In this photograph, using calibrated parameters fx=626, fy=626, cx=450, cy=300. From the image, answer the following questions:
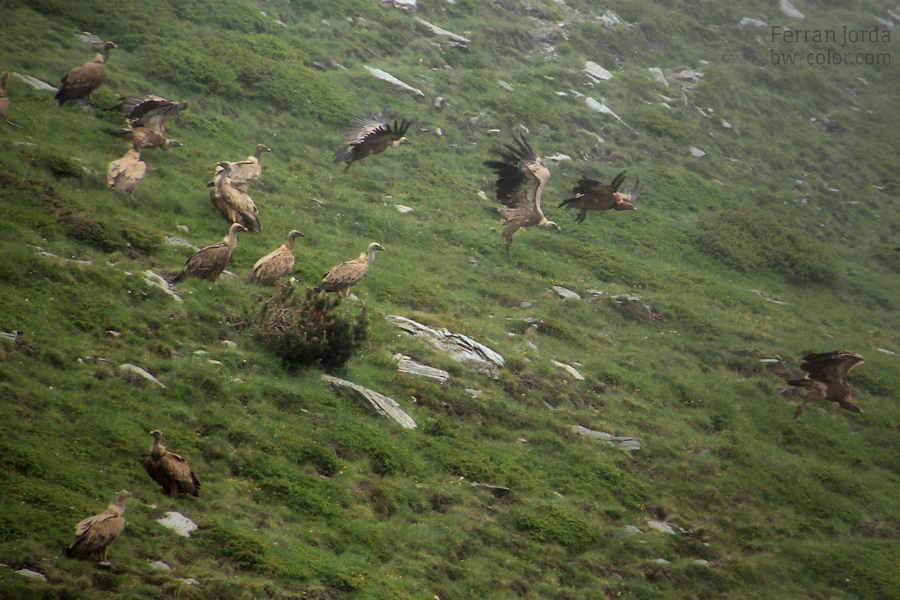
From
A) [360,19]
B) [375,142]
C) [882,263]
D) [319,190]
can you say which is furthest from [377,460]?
[882,263]

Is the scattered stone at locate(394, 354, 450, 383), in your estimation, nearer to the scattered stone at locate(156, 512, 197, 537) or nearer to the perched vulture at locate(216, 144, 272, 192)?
the scattered stone at locate(156, 512, 197, 537)

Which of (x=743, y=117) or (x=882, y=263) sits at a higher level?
(x=743, y=117)

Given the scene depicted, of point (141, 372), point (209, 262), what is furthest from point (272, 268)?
point (141, 372)

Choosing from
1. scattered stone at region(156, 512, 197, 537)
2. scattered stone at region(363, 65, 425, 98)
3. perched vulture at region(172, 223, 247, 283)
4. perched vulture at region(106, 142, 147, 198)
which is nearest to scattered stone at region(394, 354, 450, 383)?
perched vulture at region(172, 223, 247, 283)

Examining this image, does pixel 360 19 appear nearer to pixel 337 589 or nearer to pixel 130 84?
pixel 130 84

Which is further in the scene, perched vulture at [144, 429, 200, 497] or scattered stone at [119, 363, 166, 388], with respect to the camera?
scattered stone at [119, 363, 166, 388]

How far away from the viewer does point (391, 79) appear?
30391mm

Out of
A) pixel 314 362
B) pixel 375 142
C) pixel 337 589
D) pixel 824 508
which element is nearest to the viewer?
pixel 337 589

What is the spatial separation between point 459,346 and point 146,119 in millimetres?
11142

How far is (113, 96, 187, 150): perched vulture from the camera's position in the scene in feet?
57.3

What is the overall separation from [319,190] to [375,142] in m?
2.81

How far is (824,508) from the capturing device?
14867 mm

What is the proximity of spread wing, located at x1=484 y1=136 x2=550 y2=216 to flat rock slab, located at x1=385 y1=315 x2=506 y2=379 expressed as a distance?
7198mm

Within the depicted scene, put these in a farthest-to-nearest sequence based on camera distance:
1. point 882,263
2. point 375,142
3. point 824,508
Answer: point 882,263 → point 375,142 → point 824,508
